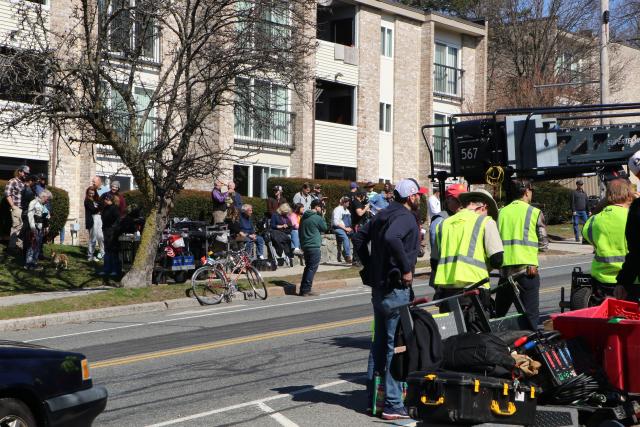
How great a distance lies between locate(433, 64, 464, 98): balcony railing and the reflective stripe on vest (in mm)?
32221

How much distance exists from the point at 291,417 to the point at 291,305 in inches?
388

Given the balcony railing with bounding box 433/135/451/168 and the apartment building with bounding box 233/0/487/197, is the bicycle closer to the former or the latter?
the apartment building with bounding box 233/0/487/197

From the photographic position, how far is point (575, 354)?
292 inches

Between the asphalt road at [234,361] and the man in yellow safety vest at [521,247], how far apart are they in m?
1.95

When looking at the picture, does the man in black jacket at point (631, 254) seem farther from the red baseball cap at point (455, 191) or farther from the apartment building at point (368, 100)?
the apartment building at point (368, 100)

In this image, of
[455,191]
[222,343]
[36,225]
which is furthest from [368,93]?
[455,191]

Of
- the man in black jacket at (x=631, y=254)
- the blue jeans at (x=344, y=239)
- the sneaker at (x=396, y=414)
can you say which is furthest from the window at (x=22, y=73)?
the man in black jacket at (x=631, y=254)

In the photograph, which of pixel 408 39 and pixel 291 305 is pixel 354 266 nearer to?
pixel 291 305

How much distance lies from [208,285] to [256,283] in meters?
1.08

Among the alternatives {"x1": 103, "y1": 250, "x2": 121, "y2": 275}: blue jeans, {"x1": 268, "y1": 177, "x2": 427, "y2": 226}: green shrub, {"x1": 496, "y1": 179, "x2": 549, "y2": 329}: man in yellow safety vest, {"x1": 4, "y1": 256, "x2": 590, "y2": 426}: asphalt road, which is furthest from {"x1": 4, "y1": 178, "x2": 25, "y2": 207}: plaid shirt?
{"x1": 496, "y1": 179, "x2": 549, "y2": 329}: man in yellow safety vest

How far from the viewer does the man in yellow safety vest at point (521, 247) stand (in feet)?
35.3

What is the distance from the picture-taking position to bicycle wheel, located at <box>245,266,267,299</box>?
797 inches

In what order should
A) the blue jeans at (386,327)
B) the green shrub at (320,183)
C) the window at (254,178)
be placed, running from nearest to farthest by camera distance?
the blue jeans at (386,327) → the green shrub at (320,183) → the window at (254,178)

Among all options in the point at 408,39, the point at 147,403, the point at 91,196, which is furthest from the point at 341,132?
the point at 147,403
